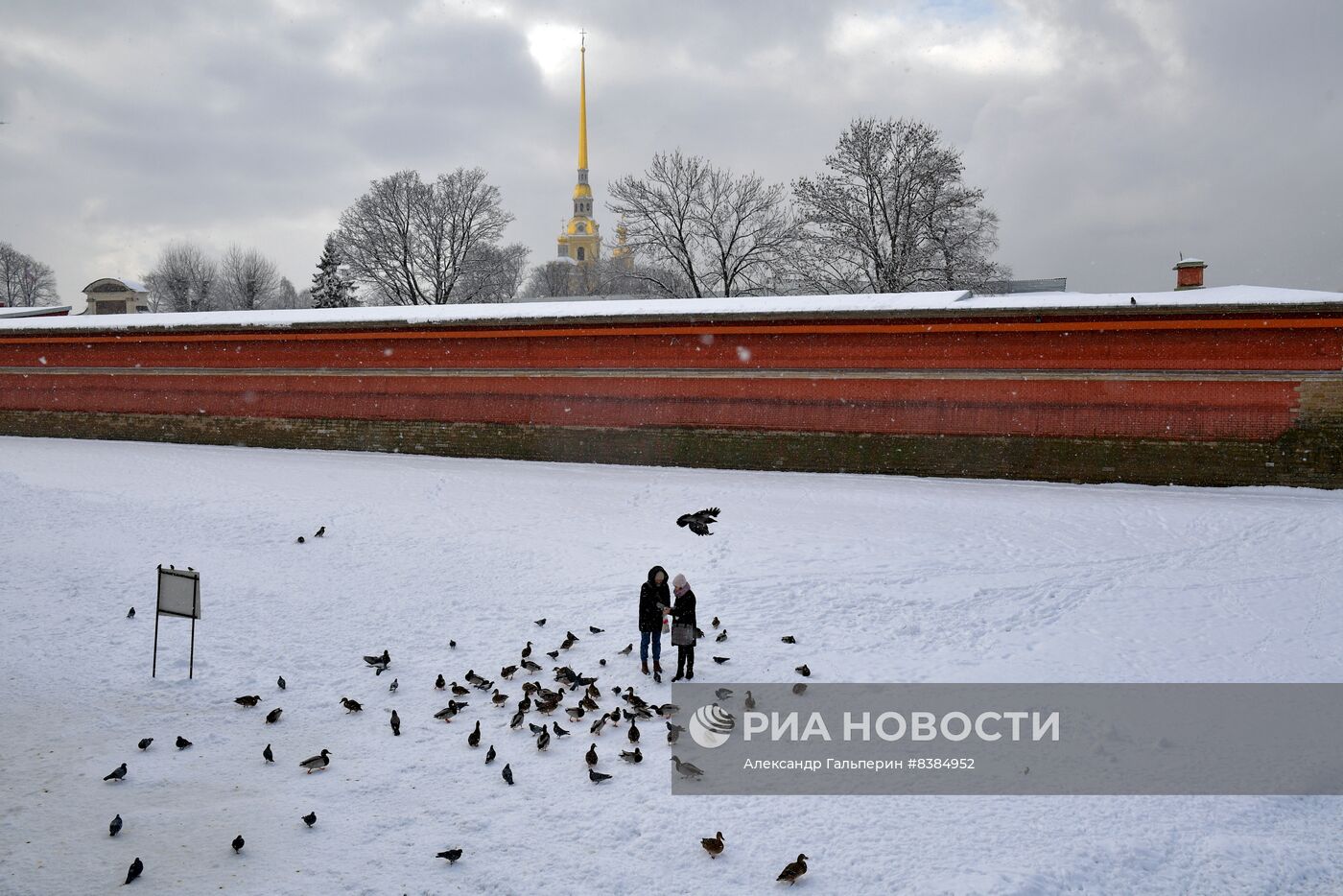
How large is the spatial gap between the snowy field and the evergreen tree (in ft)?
90.2

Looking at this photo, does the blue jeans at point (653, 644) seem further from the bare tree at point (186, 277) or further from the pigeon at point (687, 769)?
the bare tree at point (186, 277)

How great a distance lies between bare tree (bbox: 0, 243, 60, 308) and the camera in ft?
243

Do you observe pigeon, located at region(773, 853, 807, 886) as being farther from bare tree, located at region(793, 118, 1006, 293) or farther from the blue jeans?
bare tree, located at region(793, 118, 1006, 293)

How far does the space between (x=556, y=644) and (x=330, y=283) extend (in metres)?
40.2

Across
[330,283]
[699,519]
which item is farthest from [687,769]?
[330,283]

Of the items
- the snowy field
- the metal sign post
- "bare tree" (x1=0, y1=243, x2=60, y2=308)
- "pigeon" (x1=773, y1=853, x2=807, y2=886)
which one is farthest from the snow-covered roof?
"bare tree" (x1=0, y1=243, x2=60, y2=308)

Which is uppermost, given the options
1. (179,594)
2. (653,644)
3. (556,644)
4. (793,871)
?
(179,594)

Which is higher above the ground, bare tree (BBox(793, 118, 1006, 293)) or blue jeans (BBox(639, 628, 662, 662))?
bare tree (BBox(793, 118, 1006, 293))

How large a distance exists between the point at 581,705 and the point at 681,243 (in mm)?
30539

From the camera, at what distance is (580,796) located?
6043 millimetres

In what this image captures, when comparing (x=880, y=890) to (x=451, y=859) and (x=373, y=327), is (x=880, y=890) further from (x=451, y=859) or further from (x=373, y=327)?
(x=373, y=327)

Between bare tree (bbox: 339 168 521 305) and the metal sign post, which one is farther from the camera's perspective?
bare tree (bbox: 339 168 521 305)

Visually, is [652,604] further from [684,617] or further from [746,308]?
[746,308]

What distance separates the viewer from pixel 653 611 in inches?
320
